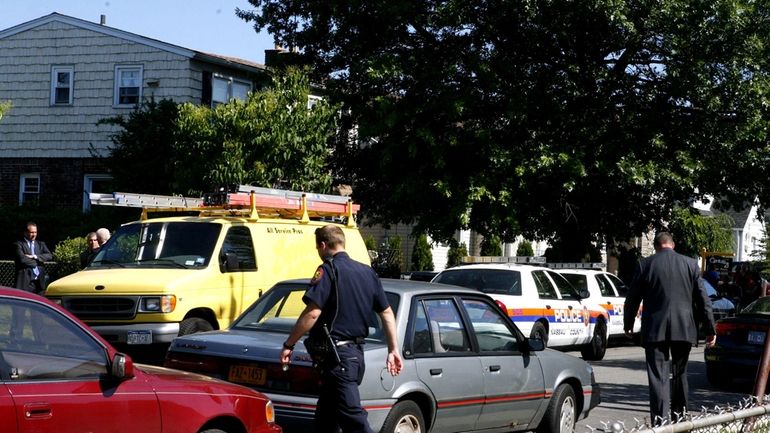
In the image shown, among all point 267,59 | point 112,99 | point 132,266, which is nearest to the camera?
point 132,266

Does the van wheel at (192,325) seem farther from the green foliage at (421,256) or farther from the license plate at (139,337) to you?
the green foliage at (421,256)

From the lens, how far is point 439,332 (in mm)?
9398

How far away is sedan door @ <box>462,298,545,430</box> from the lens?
9.62 meters

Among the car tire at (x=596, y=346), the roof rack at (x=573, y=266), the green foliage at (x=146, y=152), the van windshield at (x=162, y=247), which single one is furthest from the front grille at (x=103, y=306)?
the green foliage at (x=146, y=152)

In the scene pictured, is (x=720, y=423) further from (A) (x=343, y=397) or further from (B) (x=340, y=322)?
(B) (x=340, y=322)

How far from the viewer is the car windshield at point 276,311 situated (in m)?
9.60

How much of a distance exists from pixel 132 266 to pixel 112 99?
1950 centimetres

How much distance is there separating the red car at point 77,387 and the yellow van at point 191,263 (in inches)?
246

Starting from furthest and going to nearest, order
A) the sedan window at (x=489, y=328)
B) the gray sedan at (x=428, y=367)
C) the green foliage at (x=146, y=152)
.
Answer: the green foliage at (x=146, y=152) < the sedan window at (x=489, y=328) < the gray sedan at (x=428, y=367)

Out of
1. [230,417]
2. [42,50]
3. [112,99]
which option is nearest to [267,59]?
Answer: [112,99]

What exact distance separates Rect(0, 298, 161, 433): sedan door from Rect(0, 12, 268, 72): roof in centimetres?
2469

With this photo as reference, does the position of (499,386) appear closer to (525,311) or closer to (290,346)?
(290,346)

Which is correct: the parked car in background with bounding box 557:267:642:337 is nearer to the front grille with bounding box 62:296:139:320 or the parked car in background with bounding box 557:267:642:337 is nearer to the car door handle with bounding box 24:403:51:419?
the front grille with bounding box 62:296:139:320

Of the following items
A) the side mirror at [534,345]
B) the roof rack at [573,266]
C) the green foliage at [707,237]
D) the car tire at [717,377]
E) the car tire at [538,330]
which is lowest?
the car tire at [717,377]
